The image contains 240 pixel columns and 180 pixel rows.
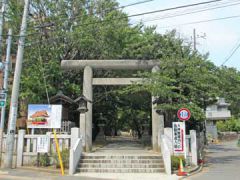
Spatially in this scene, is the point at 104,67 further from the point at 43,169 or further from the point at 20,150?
the point at 43,169

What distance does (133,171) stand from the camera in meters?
13.0

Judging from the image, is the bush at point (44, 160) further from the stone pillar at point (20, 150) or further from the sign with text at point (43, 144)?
the stone pillar at point (20, 150)

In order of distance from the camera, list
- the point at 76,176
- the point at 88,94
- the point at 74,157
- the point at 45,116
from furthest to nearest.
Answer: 1. the point at 88,94
2. the point at 45,116
3. the point at 74,157
4. the point at 76,176

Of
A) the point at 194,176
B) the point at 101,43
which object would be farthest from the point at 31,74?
the point at 194,176

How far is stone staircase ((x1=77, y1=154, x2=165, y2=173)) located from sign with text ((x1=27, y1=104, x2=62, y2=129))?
236 cm

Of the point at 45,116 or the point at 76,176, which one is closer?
the point at 76,176

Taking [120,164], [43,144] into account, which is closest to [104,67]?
[43,144]

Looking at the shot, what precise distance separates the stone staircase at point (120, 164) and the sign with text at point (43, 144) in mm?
1873

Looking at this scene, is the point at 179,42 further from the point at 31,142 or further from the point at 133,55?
the point at 31,142

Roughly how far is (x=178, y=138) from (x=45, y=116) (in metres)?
6.91

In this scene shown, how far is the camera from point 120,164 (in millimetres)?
13492

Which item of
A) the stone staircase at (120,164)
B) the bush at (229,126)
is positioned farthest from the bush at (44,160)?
the bush at (229,126)

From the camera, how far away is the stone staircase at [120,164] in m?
13.1

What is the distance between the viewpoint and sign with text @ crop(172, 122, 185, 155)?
1341cm
